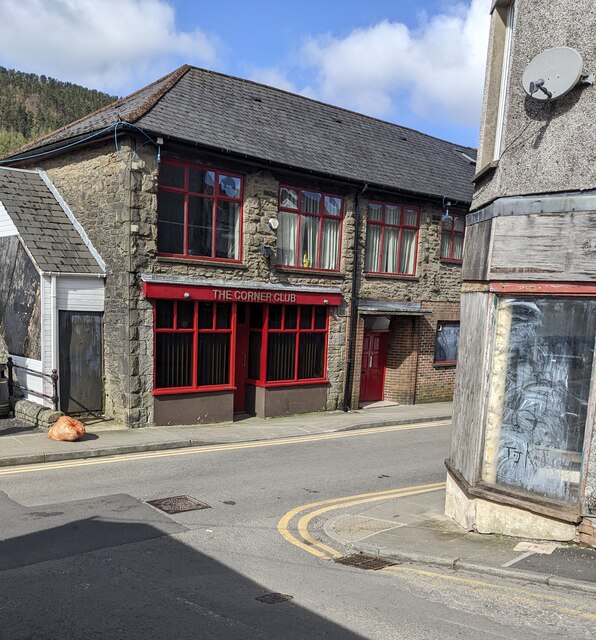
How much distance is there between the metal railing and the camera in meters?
13.1

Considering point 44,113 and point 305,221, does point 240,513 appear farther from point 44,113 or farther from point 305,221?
point 44,113

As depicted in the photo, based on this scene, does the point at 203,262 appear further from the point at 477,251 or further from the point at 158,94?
the point at 477,251

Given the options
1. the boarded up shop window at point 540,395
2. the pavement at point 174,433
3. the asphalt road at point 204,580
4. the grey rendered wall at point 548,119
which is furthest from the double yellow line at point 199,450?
the grey rendered wall at point 548,119

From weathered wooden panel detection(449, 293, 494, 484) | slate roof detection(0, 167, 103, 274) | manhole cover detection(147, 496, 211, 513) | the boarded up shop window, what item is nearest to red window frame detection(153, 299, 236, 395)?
slate roof detection(0, 167, 103, 274)

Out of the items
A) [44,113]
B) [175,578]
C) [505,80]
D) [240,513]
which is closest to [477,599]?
[175,578]

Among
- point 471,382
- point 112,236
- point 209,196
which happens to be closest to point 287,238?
point 209,196

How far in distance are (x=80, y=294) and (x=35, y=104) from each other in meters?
42.9

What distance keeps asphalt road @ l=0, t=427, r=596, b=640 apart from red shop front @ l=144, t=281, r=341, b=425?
4.54 m

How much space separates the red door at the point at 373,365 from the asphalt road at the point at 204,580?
9739 mm

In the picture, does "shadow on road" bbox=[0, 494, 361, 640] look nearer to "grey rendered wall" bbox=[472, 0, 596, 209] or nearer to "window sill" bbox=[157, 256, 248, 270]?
"grey rendered wall" bbox=[472, 0, 596, 209]

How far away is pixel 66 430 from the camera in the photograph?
11.9 meters

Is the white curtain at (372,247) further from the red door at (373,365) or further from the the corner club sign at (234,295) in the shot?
the red door at (373,365)

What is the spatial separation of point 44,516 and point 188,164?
899cm

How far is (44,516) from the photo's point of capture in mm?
7867
